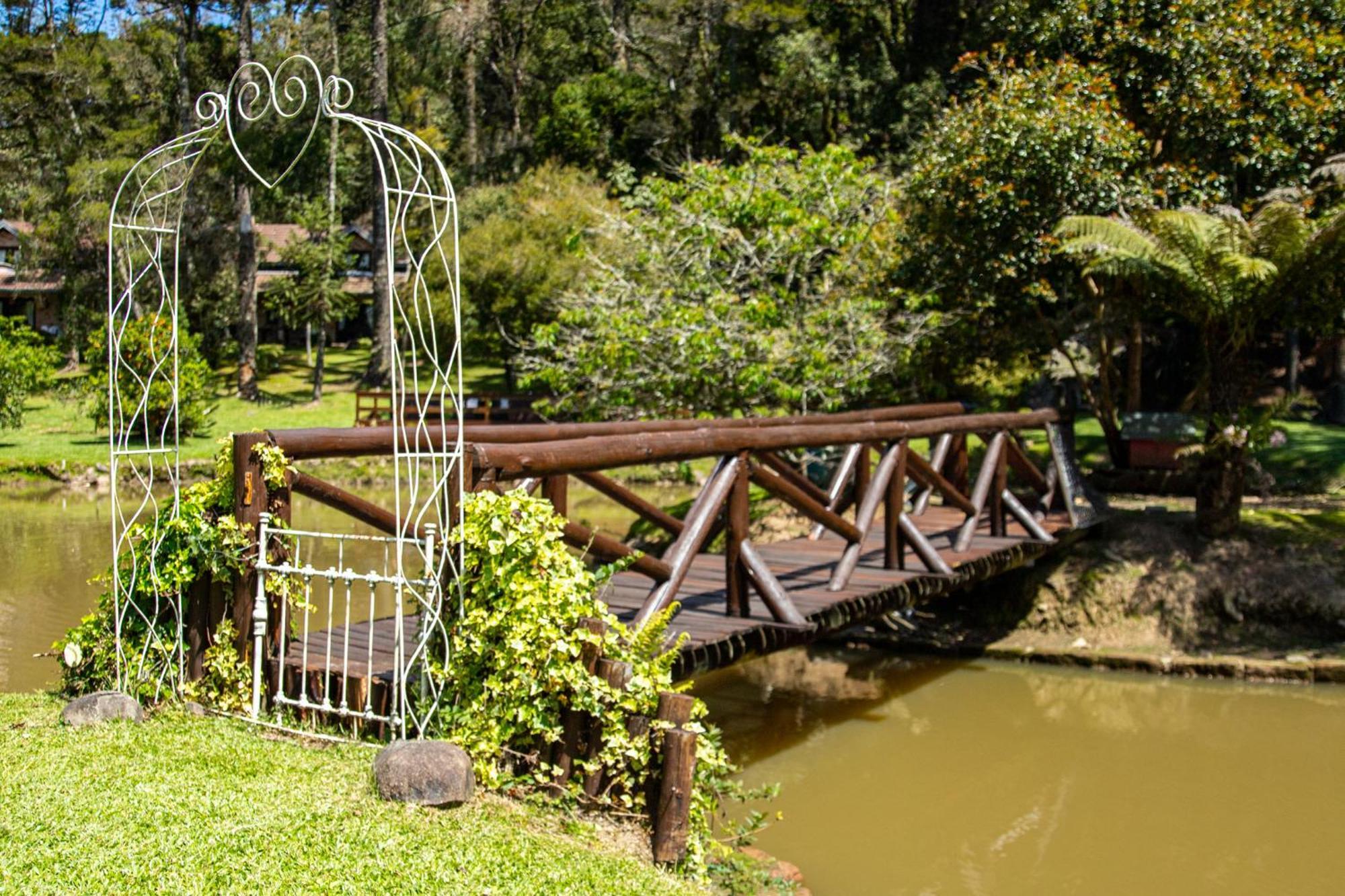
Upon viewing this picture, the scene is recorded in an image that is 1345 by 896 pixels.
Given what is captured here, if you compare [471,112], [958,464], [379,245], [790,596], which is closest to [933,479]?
[790,596]

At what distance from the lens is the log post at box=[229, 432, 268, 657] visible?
5887 mm

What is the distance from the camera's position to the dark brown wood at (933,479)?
31.5ft

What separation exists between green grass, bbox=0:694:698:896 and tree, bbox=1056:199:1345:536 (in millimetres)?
8834

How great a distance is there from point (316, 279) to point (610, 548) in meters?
29.8

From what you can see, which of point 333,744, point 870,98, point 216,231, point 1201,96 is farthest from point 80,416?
point 333,744

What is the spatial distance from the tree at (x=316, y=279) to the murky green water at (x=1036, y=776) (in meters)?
23.8

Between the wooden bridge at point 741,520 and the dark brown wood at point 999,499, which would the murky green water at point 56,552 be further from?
the dark brown wood at point 999,499

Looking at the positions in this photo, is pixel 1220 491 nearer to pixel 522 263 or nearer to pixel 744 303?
pixel 744 303

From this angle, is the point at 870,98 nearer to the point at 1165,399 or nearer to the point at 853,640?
the point at 1165,399

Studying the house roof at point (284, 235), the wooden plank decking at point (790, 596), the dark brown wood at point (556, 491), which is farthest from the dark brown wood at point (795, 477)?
the house roof at point (284, 235)

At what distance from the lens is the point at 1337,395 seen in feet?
70.4

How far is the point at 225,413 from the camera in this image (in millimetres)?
30234

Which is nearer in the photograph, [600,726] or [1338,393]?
[600,726]

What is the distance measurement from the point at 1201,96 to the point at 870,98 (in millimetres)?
15162
